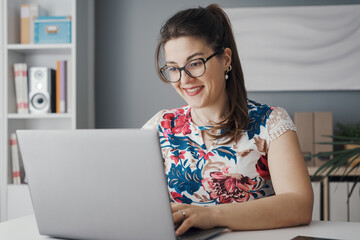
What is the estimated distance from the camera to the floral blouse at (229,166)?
4.41 feet

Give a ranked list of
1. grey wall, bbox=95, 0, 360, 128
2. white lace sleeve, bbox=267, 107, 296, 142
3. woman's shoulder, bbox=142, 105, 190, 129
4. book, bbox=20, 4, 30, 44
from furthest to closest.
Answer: grey wall, bbox=95, 0, 360, 128
book, bbox=20, 4, 30, 44
woman's shoulder, bbox=142, 105, 190, 129
white lace sleeve, bbox=267, 107, 296, 142

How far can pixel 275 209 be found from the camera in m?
Result: 1.02

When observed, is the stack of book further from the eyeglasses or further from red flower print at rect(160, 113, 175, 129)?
the eyeglasses

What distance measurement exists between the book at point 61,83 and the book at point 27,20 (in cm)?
30

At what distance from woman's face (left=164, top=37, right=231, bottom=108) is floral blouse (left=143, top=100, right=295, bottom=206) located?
143 millimetres

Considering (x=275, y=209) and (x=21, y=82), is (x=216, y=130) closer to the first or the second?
(x=275, y=209)

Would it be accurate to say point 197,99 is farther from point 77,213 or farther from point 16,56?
point 16,56

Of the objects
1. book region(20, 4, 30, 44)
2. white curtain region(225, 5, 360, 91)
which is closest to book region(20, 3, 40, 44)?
book region(20, 4, 30, 44)

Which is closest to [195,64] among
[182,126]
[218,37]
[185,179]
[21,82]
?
[218,37]

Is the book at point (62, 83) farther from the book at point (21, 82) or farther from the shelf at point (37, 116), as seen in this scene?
the book at point (21, 82)

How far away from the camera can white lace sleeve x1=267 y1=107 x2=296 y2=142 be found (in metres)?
1.31

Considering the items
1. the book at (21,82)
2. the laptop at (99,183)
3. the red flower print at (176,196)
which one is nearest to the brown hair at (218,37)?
the red flower print at (176,196)

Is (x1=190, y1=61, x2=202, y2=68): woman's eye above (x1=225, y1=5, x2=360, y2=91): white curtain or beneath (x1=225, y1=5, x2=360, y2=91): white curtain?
beneath

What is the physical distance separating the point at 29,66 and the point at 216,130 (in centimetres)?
207
